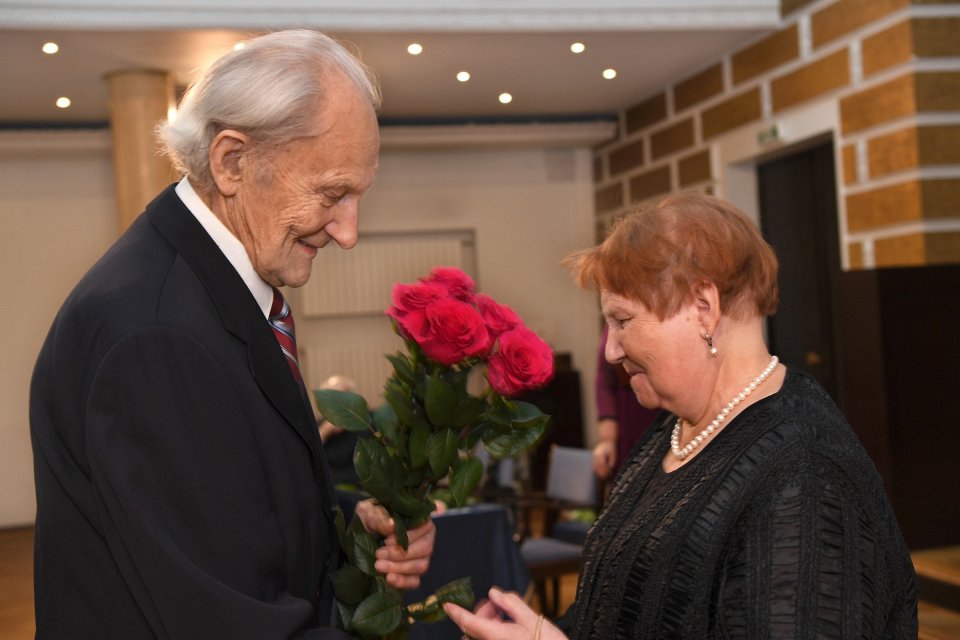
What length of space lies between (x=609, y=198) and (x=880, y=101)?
4.07 m

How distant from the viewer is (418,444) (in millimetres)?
1591

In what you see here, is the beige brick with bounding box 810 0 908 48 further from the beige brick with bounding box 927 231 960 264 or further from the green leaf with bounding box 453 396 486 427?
the green leaf with bounding box 453 396 486 427

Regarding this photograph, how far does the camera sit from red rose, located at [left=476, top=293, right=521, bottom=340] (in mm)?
1600

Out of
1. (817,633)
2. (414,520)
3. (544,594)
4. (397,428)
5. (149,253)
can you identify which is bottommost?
(544,594)

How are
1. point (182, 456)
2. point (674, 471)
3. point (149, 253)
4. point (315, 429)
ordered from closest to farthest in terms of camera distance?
point (182, 456) → point (149, 253) → point (315, 429) → point (674, 471)

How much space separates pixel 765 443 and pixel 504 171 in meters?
8.37

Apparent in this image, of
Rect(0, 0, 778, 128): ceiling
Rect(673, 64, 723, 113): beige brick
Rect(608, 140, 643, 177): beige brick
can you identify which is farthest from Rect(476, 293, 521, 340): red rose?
Rect(608, 140, 643, 177): beige brick

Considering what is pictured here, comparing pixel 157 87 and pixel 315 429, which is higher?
pixel 157 87

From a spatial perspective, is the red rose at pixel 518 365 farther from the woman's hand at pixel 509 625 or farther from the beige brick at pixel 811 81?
the beige brick at pixel 811 81

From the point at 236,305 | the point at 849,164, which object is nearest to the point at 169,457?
the point at 236,305

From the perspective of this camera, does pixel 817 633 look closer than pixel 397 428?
Yes

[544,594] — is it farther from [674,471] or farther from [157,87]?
[157,87]

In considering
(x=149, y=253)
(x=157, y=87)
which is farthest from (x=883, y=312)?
(x=157, y=87)

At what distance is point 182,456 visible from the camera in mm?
1240
